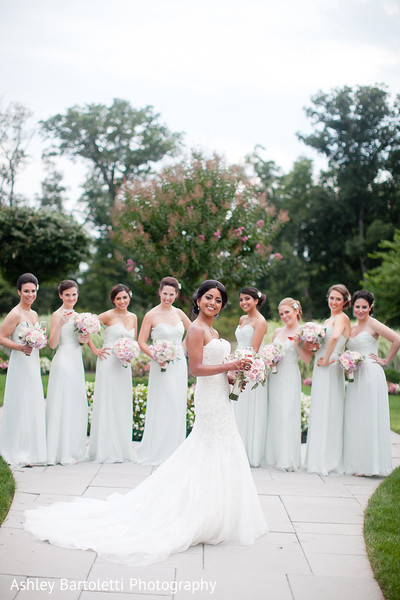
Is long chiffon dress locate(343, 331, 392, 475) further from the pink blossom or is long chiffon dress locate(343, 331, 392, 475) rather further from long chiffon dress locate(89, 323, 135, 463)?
the pink blossom

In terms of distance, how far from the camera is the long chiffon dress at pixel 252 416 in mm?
7773

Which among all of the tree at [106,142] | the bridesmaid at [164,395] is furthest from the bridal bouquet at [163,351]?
the tree at [106,142]

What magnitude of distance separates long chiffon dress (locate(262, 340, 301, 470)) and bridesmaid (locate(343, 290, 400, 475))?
2.22 feet

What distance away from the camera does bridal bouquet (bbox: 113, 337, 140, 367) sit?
777 centimetres

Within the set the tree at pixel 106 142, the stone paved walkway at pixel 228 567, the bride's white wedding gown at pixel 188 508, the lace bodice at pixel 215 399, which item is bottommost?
the stone paved walkway at pixel 228 567

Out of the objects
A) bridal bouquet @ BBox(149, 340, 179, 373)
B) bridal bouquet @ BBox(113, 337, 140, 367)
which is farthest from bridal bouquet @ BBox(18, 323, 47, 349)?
Answer: bridal bouquet @ BBox(149, 340, 179, 373)

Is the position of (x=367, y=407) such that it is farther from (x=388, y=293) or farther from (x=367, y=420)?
(x=388, y=293)

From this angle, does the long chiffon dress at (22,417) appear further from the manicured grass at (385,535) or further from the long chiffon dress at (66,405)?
the manicured grass at (385,535)

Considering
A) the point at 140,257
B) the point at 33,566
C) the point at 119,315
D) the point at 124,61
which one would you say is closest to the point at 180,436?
the point at 119,315

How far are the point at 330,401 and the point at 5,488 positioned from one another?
4.27 metres

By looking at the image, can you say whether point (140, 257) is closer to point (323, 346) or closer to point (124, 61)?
point (124, 61)

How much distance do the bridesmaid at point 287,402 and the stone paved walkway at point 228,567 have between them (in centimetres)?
153

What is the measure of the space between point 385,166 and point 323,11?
28208 millimetres

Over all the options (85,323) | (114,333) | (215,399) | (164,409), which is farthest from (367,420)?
(85,323)
